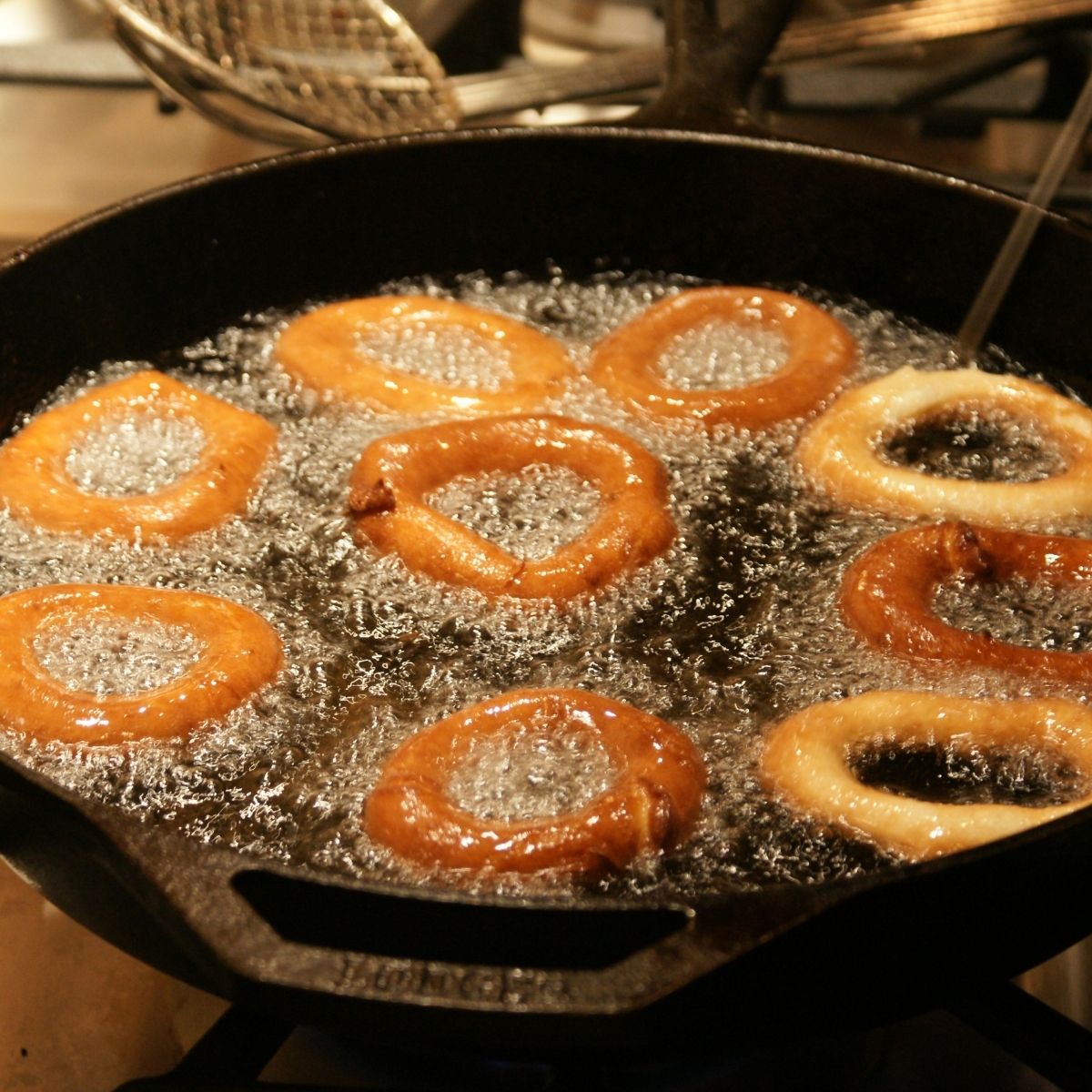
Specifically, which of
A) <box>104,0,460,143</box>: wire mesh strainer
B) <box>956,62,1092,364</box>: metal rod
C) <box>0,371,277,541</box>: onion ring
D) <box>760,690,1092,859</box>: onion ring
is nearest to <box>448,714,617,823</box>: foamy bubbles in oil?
<box>760,690,1092,859</box>: onion ring

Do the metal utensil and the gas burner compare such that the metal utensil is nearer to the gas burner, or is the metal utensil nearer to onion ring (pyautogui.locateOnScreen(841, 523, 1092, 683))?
onion ring (pyautogui.locateOnScreen(841, 523, 1092, 683))

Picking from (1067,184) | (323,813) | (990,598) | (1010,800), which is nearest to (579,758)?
(323,813)

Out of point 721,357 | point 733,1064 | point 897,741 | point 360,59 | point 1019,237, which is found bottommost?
point 733,1064

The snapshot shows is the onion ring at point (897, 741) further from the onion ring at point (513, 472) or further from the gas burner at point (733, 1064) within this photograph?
the onion ring at point (513, 472)

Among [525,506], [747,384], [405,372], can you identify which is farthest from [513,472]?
[747,384]

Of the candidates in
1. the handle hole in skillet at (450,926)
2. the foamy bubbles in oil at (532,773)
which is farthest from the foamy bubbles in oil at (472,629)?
the handle hole in skillet at (450,926)

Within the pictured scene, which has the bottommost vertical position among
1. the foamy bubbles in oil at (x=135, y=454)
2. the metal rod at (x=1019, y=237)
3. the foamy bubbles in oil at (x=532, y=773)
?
the foamy bubbles in oil at (x=532, y=773)

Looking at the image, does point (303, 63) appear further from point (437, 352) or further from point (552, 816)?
point (552, 816)
